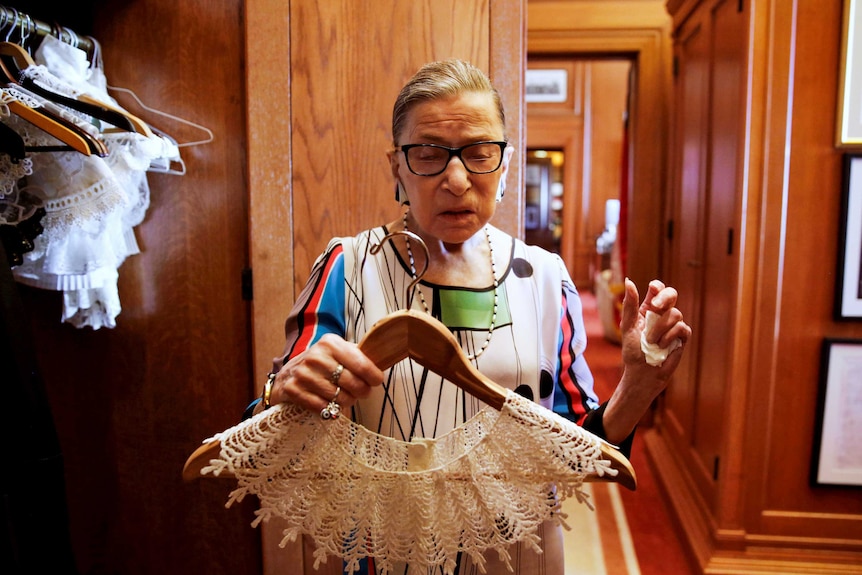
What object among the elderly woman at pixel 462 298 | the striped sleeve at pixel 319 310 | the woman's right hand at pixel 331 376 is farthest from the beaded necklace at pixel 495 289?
the woman's right hand at pixel 331 376

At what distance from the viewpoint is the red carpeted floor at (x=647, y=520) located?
7.01ft

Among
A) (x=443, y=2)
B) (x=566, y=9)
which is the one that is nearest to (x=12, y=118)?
(x=443, y=2)

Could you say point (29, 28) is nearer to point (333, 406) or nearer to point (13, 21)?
point (13, 21)

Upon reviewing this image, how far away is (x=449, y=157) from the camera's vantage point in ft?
2.58

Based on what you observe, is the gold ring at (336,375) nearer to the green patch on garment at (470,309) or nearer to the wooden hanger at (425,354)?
A: the wooden hanger at (425,354)

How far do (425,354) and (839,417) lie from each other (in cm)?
183

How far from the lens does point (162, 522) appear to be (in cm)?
154

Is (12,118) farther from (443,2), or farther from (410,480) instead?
(410,480)

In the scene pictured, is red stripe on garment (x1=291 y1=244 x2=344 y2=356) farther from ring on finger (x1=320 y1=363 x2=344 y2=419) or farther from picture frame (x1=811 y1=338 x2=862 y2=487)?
picture frame (x1=811 y1=338 x2=862 y2=487)

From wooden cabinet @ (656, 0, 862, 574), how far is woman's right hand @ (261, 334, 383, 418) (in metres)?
1.63

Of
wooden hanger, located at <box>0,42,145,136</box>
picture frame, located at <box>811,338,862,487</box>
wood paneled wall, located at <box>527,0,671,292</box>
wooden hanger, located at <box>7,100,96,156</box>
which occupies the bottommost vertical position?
picture frame, located at <box>811,338,862,487</box>

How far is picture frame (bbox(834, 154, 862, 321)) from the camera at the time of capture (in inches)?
69.2

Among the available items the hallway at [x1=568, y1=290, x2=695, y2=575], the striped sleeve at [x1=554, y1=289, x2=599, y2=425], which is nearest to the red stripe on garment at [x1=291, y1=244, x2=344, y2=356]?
the striped sleeve at [x1=554, y1=289, x2=599, y2=425]

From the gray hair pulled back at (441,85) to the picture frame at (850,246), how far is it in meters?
1.50
